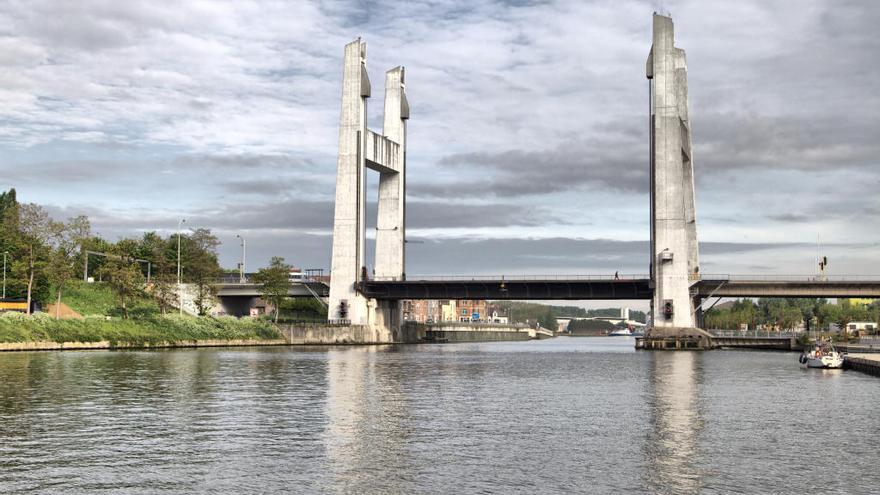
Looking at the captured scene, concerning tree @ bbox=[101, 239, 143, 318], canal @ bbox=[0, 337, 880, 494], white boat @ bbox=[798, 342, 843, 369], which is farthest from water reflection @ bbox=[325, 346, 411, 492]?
tree @ bbox=[101, 239, 143, 318]

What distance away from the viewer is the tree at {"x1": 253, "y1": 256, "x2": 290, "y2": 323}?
151 m

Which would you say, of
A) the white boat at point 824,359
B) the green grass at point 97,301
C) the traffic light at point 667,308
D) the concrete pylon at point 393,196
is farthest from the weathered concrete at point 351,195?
the white boat at point 824,359

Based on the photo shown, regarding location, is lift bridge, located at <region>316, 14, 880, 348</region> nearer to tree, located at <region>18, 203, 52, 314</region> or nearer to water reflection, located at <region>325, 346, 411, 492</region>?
tree, located at <region>18, 203, 52, 314</region>

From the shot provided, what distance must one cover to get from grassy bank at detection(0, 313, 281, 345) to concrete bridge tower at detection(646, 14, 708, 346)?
54.3 m

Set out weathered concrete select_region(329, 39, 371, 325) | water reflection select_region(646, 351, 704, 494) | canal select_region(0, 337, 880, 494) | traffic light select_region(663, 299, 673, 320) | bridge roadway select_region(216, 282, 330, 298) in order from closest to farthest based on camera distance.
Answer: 1. canal select_region(0, 337, 880, 494)
2. water reflection select_region(646, 351, 704, 494)
3. traffic light select_region(663, 299, 673, 320)
4. weathered concrete select_region(329, 39, 371, 325)
5. bridge roadway select_region(216, 282, 330, 298)

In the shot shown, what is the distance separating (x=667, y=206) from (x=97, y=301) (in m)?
81.8

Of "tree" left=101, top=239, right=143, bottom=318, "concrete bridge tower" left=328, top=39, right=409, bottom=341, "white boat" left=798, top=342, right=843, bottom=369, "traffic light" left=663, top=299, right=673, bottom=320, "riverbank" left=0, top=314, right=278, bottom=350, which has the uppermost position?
"concrete bridge tower" left=328, top=39, right=409, bottom=341

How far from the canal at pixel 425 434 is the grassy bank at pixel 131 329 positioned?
103ft

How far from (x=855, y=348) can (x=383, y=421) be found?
88981mm

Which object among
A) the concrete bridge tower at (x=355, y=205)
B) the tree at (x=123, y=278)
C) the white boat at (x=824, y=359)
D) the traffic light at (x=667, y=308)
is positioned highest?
the concrete bridge tower at (x=355, y=205)

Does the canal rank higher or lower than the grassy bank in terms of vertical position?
lower

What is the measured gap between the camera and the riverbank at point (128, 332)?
9788 centimetres

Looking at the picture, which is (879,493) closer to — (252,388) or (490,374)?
(252,388)

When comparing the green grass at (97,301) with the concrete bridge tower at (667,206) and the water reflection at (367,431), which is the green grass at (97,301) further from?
the concrete bridge tower at (667,206)
